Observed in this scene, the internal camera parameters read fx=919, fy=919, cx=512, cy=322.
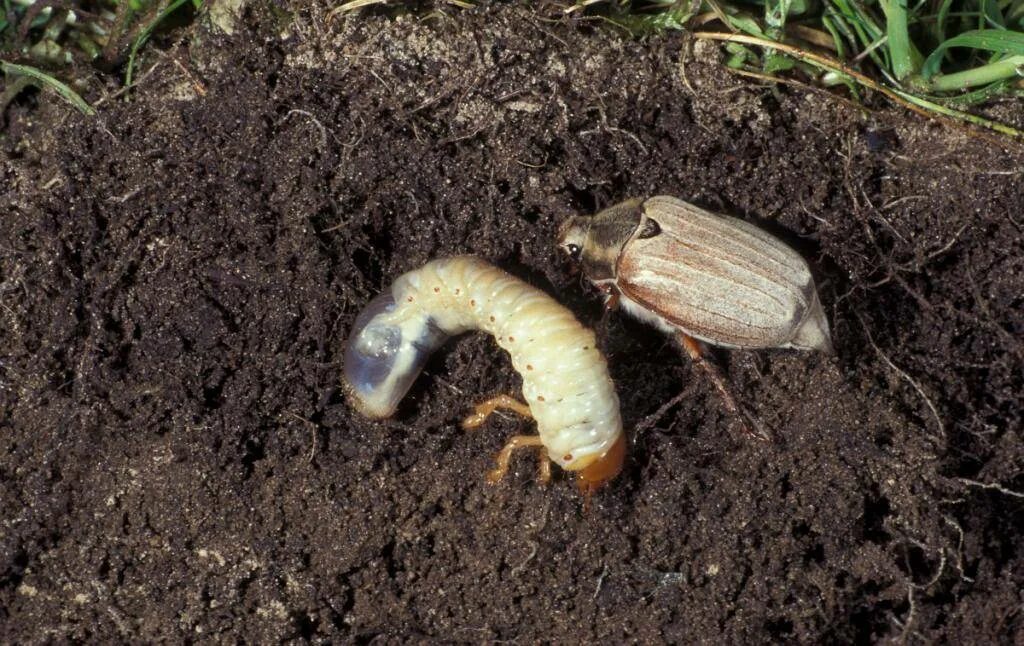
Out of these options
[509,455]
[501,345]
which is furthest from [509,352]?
[509,455]

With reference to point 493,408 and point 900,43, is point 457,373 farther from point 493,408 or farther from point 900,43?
point 900,43

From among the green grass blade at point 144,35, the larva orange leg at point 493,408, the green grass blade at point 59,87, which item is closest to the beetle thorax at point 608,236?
the larva orange leg at point 493,408

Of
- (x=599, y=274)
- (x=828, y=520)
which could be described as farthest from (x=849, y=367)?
(x=599, y=274)

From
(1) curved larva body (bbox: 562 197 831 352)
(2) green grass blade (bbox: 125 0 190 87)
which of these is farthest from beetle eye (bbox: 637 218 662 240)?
(2) green grass blade (bbox: 125 0 190 87)

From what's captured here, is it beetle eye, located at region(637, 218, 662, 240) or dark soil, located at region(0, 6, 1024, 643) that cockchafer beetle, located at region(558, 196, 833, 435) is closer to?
beetle eye, located at region(637, 218, 662, 240)

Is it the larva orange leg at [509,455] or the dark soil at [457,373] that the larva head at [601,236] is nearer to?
the dark soil at [457,373]

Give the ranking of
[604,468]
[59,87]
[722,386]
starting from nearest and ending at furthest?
1. [604,468]
2. [722,386]
3. [59,87]
